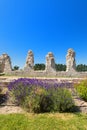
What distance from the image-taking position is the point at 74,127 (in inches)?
182

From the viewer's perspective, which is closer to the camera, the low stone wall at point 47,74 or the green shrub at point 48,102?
the green shrub at point 48,102

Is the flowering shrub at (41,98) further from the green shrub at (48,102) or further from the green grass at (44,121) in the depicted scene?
the green grass at (44,121)

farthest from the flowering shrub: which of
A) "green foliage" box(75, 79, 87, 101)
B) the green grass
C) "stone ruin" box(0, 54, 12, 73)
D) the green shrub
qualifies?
"stone ruin" box(0, 54, 12, 73)

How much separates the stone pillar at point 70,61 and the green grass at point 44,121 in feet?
56.0

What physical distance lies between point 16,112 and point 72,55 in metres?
18.5

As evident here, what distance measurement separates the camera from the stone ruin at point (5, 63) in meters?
23.8

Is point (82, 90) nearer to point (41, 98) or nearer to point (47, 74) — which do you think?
point (41, 98)

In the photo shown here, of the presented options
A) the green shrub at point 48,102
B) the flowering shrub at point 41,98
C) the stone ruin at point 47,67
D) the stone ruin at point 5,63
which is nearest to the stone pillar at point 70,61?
the stone ruin at point 47,67

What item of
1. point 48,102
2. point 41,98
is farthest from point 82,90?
point 41,98

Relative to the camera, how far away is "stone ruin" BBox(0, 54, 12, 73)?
2375 cm

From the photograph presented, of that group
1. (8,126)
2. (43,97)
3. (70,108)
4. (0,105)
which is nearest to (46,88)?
(43,97)

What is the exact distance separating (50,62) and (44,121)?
1794 centimetres

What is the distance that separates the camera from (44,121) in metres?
4.89

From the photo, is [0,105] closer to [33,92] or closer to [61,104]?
[33,92]
